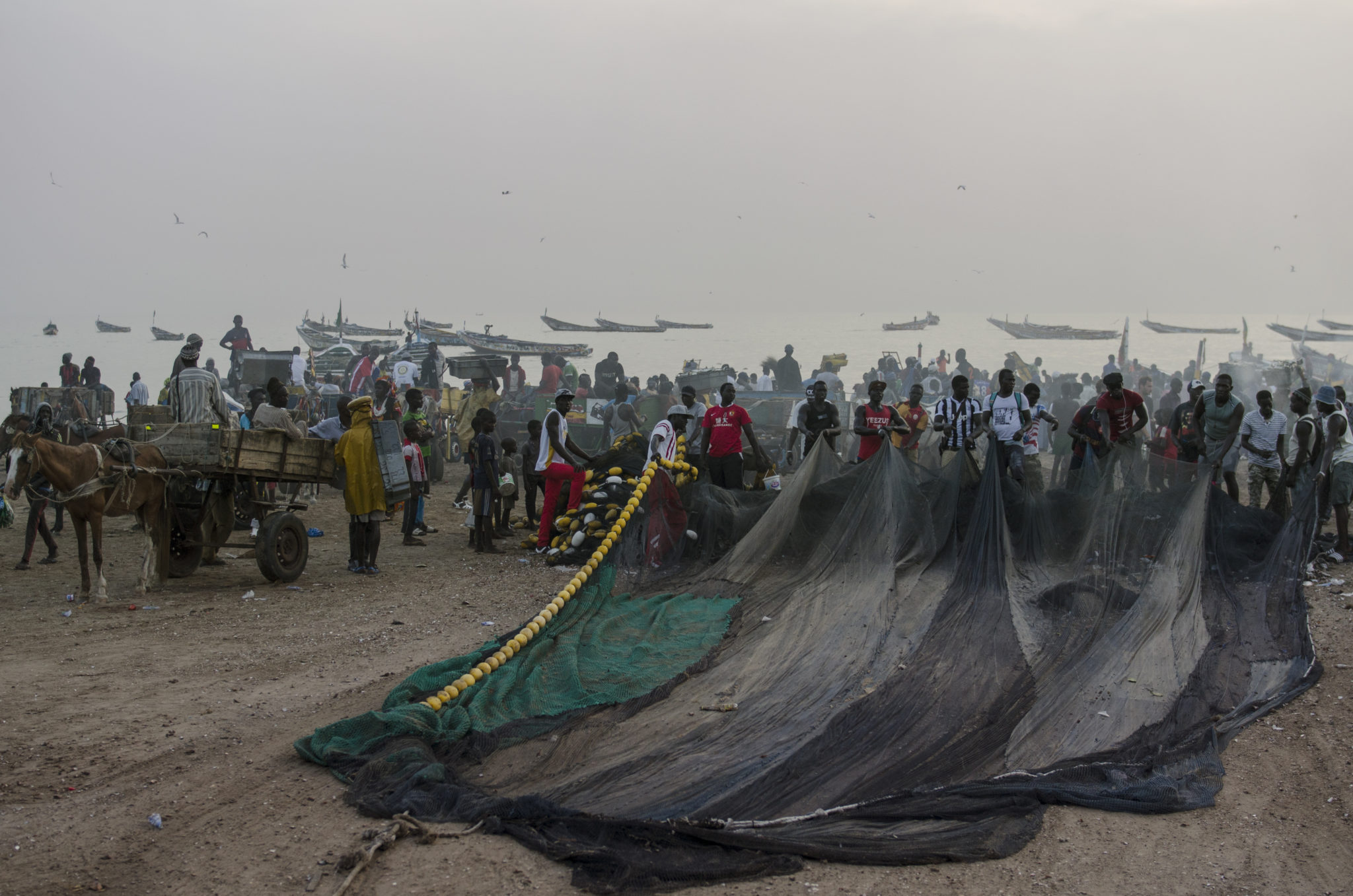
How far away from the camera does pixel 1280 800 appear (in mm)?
4652

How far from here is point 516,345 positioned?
1128 inches

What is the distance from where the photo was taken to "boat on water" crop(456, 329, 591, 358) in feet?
90.3

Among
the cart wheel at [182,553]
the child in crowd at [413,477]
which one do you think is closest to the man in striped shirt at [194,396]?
the cart wheel at [182,553]

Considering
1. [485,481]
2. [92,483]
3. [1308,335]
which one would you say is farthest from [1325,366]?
[92,483]

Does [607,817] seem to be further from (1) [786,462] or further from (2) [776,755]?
(1) [786,462]

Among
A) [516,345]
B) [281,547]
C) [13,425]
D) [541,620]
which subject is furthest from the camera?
[516,345]

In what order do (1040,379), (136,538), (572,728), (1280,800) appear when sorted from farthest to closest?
(1040,379), (136,538), (572,728), (1280,800)

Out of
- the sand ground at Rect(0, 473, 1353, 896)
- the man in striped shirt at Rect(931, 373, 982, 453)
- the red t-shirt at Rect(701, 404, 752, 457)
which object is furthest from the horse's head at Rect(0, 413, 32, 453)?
the man in striped shirt at Rect(931, 373, 982, 453)

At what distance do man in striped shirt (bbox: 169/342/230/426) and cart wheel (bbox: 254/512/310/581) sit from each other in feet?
3.29

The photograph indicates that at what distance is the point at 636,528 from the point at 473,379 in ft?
40.5

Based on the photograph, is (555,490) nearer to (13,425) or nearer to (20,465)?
(20,465)

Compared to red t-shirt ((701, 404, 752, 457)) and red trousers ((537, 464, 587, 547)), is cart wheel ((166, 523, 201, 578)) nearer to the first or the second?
red trousers ((537, 464, 587, 547))

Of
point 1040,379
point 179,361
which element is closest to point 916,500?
point 179,361

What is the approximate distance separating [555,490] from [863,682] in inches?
215
